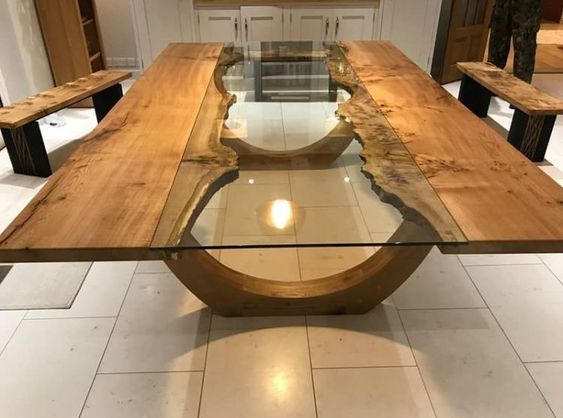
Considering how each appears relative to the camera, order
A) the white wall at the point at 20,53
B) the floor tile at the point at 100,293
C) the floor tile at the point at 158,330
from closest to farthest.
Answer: the floor tile at the point at 158,330, the floor tile at the point at 100,293, the white wall at the point at 20,53

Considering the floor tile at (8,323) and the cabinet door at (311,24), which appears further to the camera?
the cabinet door at (311,24)

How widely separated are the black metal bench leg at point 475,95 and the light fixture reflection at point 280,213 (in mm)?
2824

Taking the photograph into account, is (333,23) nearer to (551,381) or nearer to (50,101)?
(50,101)

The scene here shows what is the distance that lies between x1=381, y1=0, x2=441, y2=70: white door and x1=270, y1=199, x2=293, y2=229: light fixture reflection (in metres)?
3.56

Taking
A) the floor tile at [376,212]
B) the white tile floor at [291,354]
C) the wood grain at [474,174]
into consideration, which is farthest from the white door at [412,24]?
the floor tile at [376,212]

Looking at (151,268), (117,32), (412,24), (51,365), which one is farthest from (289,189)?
(117,32)

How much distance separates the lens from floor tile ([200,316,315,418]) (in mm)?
1369

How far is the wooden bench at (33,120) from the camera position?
2391mm

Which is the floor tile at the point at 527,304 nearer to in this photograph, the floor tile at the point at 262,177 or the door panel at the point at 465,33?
the floor tile at the point at 262,177

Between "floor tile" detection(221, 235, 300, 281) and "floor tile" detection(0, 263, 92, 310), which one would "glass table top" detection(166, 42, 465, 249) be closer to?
"floor tile" detection(221, 235, 300, 281)

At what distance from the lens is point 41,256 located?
0.93m

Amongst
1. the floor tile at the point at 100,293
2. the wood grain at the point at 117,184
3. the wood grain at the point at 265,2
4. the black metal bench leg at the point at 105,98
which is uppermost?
the wood grain at the point at 265,2

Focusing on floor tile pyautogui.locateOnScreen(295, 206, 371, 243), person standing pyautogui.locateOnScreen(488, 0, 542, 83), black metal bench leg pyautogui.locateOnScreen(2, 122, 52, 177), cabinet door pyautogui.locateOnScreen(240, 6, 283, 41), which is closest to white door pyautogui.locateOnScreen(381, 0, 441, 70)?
person standing pyautogui.locateOnScreen(488, 0, 542, 83)

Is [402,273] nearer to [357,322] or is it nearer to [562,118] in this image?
[357,322]
